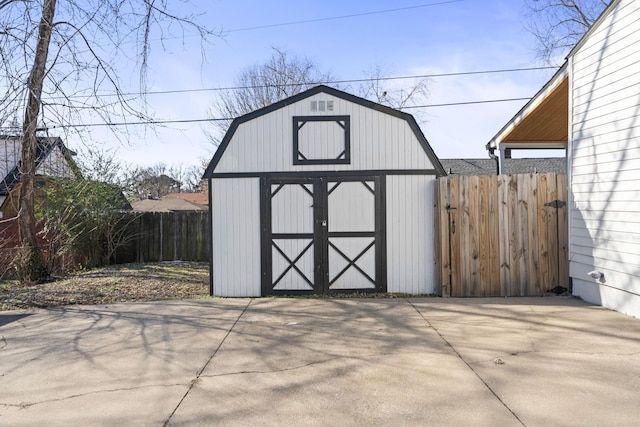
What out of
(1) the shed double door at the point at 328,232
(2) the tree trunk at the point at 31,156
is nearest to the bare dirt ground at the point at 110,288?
(2) the tree trunk at the point at 31,156

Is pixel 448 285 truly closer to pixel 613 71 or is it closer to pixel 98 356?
pixel 613 71

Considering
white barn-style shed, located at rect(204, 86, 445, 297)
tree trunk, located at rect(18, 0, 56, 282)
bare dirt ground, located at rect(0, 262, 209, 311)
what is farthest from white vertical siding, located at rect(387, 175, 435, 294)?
tree trunk, located at rect(18, 0, 56, 282)

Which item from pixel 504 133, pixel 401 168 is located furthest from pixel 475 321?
pixel 504 133

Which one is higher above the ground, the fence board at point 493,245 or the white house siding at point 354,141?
the white house siding at point 354,141

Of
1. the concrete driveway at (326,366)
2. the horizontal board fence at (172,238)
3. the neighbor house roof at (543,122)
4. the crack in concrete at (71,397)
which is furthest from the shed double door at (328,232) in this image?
the horizontal board fence at (172,238)

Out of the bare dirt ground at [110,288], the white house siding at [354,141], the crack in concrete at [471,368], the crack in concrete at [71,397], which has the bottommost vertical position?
the crack in concrete at [71,397]

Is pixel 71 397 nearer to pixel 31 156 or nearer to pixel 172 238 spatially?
pixel 31 156

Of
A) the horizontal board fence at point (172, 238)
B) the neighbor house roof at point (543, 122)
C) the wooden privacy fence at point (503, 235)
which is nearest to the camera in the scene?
the wooden privacy fence at point (503, 235)

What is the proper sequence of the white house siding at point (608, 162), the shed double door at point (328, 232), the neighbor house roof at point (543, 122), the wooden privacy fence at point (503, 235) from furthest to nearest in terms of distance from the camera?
the shed double door at point (328, 232) < the neighbor house roof at point (543, 122) < the wooden privacy fence at point (503, 235) < the white house siding at point (608, 162)

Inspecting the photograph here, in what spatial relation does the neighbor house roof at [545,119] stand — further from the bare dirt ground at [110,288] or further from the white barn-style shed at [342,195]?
the bare dirt ground at [110,288]

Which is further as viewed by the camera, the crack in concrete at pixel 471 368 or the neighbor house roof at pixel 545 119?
the neighbor house roof at pixel 545 119

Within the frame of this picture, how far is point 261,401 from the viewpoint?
3.32m

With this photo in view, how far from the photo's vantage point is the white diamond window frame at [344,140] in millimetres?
7309

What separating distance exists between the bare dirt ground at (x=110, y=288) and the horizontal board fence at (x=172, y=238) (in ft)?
7.20
